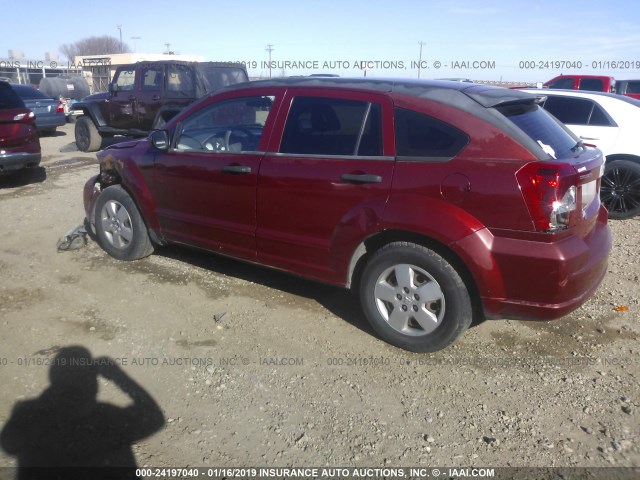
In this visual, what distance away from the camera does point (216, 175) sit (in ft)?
13.8

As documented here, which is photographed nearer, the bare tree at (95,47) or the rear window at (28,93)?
the rear window at (28,93)

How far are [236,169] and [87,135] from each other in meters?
9.87

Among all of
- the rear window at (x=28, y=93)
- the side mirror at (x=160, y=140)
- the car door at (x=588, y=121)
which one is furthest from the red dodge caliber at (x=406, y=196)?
the rear window at (x=28, y=93)

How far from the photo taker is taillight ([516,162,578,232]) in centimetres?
296

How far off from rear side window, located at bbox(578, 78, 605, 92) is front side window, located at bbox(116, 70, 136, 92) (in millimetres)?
12269

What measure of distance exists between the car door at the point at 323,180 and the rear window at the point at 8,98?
5.93 m

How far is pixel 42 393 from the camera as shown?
3.09 m

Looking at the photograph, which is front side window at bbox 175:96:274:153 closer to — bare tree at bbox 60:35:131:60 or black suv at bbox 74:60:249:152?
black suv at bbox 74:60:249:152

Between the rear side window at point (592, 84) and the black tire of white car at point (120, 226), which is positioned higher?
the rear side window at point (592, 84)

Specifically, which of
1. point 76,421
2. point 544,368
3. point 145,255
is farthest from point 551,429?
point 145,255

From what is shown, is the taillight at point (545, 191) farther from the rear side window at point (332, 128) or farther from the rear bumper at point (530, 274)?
the rear side window at point (332, 128)

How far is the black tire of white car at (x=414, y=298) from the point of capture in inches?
130

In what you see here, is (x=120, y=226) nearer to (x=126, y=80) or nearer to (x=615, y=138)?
(x=615, y=138)

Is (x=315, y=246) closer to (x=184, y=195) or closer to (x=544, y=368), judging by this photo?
(x=184, y=195)
